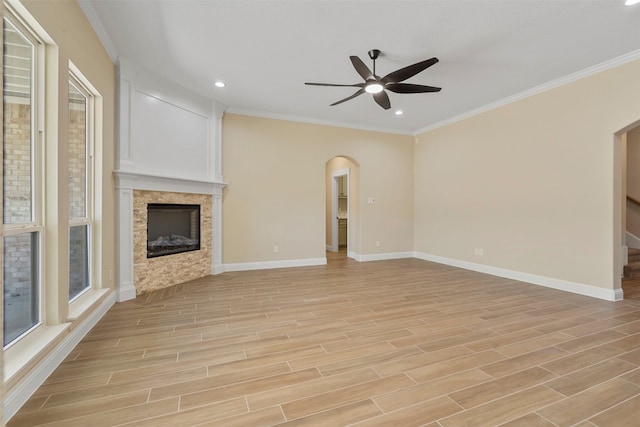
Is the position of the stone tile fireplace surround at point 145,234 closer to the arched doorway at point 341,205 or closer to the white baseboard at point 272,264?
the white baseboard at point 272,264

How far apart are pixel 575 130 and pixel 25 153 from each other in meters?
5.83

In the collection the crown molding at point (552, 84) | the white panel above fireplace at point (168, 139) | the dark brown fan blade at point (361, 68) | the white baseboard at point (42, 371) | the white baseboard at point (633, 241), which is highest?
the crown molding at point (552, 84)

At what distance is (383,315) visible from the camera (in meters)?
3.09

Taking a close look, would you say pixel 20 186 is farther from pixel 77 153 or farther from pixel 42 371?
pixel 42 371

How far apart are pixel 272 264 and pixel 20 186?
3.85 meters

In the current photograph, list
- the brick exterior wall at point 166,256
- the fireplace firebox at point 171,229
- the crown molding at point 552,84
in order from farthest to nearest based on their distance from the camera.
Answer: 1. the fireplace firebox at point 171,229
2. the brick exterior wall at point 166,256
3. the crown molding at point 552,84

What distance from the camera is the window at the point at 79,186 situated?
9.07 ft

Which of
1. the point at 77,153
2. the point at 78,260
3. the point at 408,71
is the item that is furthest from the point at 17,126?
the point at 408,71

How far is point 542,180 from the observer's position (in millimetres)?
4277

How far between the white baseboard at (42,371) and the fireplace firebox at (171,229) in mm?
1438

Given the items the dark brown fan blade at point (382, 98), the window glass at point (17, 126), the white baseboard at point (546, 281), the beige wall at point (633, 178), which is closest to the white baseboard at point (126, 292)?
the window glass at point (17, 126)

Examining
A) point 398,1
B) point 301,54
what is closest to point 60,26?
point 301,54

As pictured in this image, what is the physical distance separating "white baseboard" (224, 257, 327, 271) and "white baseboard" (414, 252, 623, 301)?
2647 millimetres

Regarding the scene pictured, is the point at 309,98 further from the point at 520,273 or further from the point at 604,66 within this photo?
the point at 520,273
